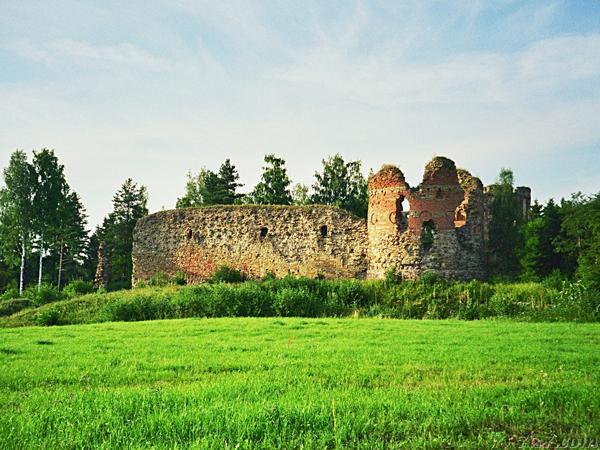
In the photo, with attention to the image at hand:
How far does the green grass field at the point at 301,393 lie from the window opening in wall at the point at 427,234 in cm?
1305

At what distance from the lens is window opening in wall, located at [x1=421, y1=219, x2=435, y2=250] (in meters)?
22.9

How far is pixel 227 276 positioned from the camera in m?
27.0

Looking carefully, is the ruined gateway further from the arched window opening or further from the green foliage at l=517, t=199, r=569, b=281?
the green foliage at l=517, t=199, r=569, b=281

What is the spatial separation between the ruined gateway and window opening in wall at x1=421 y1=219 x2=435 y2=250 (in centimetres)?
5

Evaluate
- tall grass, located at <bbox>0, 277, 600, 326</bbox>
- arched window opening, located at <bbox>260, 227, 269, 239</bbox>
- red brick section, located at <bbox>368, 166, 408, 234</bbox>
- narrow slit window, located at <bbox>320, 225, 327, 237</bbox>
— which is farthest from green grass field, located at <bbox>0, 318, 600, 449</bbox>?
arched window opening, located at <bbox>260, 227, 269, 239</bbox>

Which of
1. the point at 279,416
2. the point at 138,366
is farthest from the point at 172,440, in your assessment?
the point at 138,366

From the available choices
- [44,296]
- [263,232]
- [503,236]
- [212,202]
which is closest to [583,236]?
[503,236]

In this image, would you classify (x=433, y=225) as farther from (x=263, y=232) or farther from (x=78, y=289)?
(x=78, y=289)

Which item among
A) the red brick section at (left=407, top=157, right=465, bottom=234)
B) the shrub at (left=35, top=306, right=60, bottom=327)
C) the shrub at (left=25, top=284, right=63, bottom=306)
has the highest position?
the red brick section at (left=407, top=157, right=465, bottom=234)

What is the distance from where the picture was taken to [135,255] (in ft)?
103

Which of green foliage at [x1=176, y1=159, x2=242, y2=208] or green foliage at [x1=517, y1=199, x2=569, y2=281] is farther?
green foliage at [x1=176, y1=159, x2=242, y2=208]

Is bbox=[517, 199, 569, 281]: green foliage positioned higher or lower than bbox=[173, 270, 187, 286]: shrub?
higher

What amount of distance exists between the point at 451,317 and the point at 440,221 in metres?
5.74

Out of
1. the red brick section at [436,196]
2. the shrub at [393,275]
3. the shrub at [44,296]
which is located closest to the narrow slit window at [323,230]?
the shrub at [393,275]
